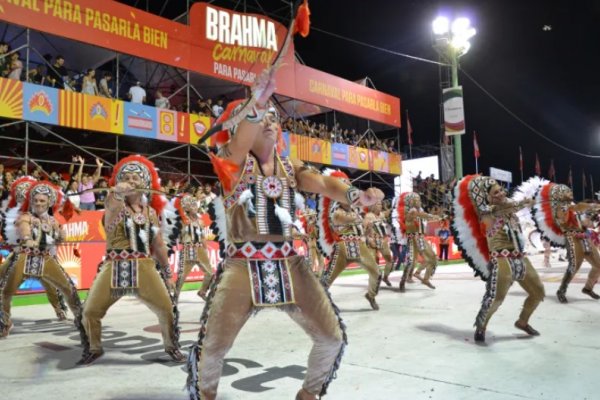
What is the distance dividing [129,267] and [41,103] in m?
10.1

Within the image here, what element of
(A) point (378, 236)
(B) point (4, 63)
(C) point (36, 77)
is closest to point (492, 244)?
(A) point (378, 236)

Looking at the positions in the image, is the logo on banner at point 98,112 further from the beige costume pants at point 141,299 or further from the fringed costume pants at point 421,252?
the beige costume pants at point 141,299

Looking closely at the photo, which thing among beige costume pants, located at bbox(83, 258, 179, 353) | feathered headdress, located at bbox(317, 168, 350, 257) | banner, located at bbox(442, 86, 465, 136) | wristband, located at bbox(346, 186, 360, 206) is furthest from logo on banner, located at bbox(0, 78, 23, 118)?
banner, located at bbox(442, 86, 465, 136)

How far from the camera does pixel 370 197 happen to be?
2.85 metres

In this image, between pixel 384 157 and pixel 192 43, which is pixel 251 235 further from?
pixel 384 157

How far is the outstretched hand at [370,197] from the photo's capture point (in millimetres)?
2830

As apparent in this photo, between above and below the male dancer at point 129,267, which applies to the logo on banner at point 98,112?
above

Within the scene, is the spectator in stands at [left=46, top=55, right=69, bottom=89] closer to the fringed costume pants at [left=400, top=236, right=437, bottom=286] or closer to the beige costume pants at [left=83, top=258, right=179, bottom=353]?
the fringed costume pants at [left=400, top=236, right=437, bottom=286]

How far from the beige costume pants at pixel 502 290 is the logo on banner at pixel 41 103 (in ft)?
38.6

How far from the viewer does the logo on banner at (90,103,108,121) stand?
13.9 metres

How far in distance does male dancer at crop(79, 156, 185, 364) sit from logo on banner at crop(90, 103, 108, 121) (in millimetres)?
9872

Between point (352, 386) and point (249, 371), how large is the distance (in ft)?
3.19

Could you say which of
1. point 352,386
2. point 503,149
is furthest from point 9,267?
point 503,149

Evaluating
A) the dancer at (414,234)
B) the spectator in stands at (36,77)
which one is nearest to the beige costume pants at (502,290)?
the dancer at (414,234)
